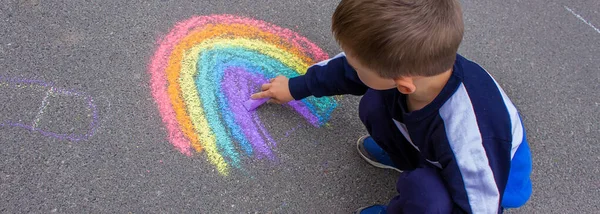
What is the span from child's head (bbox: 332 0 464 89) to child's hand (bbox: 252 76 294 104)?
555 millimetres

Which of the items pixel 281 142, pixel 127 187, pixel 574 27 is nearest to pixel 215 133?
pixel 281 142

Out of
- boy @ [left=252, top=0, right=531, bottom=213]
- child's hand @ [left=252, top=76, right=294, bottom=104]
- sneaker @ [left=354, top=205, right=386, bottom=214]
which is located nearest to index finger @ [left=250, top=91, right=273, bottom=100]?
child's hand @ [left=252, top=76, right=294, bottom=104]

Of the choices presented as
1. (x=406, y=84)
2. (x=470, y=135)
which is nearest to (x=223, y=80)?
(x=406, y=84)

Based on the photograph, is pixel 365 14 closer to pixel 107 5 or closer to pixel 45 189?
pixel 45 189

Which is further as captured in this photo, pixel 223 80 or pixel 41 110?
pixel 223 80

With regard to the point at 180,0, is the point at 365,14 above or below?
above

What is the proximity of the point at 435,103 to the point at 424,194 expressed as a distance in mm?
291

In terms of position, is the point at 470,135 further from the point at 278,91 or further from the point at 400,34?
the point at 278,91

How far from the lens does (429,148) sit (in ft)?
4.70

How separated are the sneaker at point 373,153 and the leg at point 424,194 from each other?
402 mm

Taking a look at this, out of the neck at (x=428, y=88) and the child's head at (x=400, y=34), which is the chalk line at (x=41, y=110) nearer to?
the child's head at (x=400, y=34)

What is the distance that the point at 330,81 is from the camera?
1.64 meters

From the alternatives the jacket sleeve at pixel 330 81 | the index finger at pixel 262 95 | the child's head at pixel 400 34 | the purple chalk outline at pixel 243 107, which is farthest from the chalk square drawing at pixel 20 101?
the child's head at pixel 400 34

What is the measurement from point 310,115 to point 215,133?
427 mm
